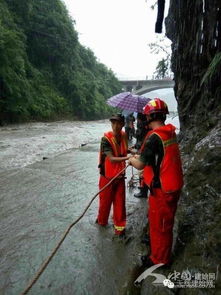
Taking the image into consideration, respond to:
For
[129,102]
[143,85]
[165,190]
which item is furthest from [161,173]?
[143,85]

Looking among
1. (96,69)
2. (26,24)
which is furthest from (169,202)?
(96,69)

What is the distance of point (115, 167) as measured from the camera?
14.8ft

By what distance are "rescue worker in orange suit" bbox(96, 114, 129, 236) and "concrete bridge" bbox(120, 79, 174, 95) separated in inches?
2307

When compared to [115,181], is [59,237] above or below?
below

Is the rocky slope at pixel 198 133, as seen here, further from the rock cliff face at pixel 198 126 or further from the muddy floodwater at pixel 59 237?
the muddy floodwater at pixel 59 237

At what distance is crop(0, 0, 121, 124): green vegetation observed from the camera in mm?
22812

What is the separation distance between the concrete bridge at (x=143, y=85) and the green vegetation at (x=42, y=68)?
18110 millimetres

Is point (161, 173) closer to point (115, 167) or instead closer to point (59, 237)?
point (115, 167)

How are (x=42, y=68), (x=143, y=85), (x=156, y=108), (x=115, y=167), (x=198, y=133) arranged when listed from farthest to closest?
1. (x=143, y=85)
2. (x=42, y=68)
3. (x=198, y=133)
4. (x=115, y=167)
5. (x=156, y=108)

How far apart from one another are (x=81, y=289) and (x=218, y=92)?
336 centimetres

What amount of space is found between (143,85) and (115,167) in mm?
62414

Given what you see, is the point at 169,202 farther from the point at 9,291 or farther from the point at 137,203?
the point at 137,203

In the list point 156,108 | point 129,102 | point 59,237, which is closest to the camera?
point 156,108

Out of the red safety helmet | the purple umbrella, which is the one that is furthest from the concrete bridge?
the red safety helmet
